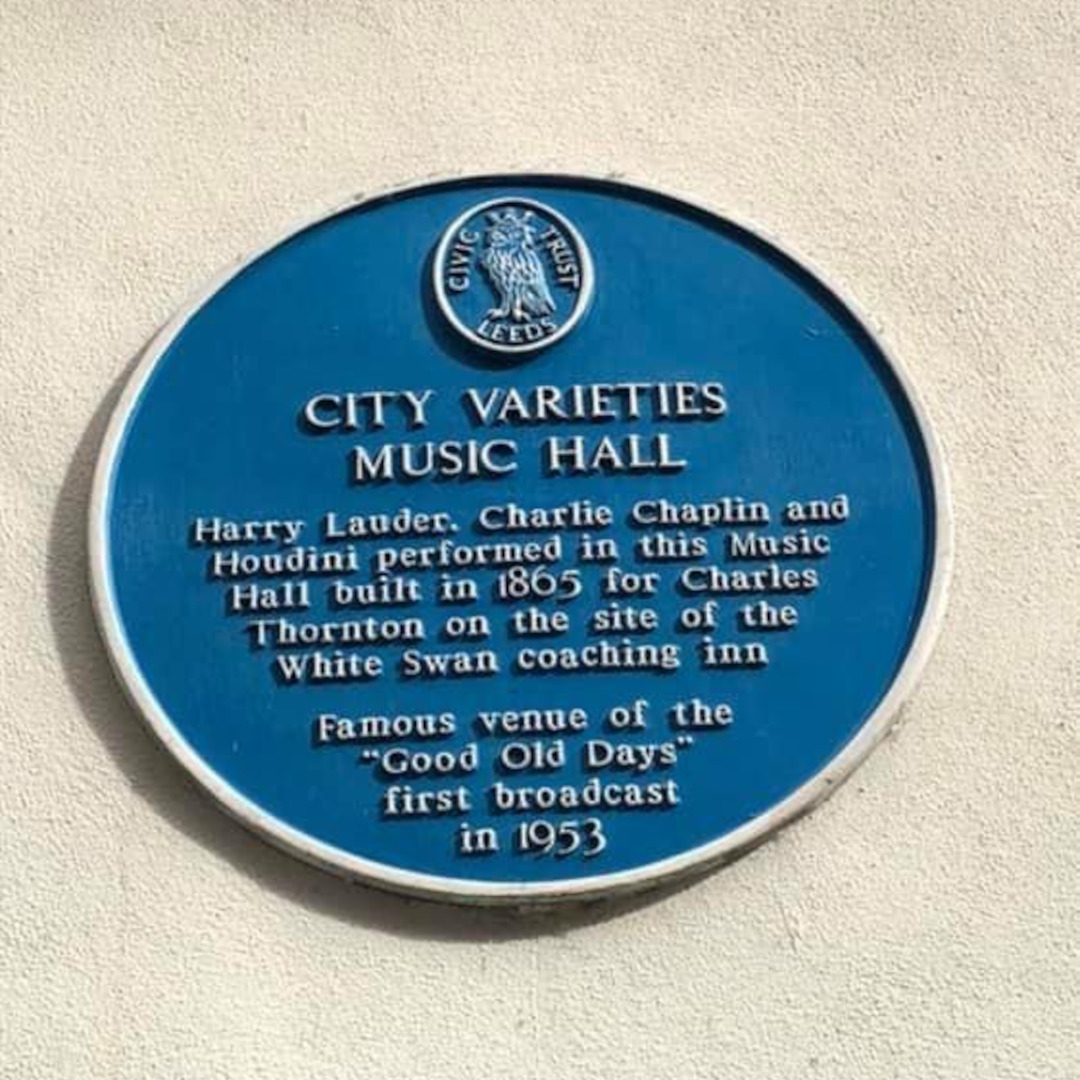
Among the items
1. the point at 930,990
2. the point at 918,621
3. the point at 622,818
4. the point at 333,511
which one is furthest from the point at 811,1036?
the point at 333,511

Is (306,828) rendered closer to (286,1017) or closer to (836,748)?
(286,1017)

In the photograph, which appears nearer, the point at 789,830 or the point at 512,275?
the point at 789,830

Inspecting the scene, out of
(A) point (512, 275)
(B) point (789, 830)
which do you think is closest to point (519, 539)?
(A) point (512, 275)

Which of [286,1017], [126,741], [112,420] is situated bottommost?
[286,1017]

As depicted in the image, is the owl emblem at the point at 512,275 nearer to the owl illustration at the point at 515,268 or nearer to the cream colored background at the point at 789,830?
the owl illustration at the point at 515,268

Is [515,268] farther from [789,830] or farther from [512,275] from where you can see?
[789,830]

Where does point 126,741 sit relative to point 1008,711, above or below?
above

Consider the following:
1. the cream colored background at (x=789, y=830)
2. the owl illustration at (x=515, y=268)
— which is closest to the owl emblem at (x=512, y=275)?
the owl illustration at (x=515, y=268)
